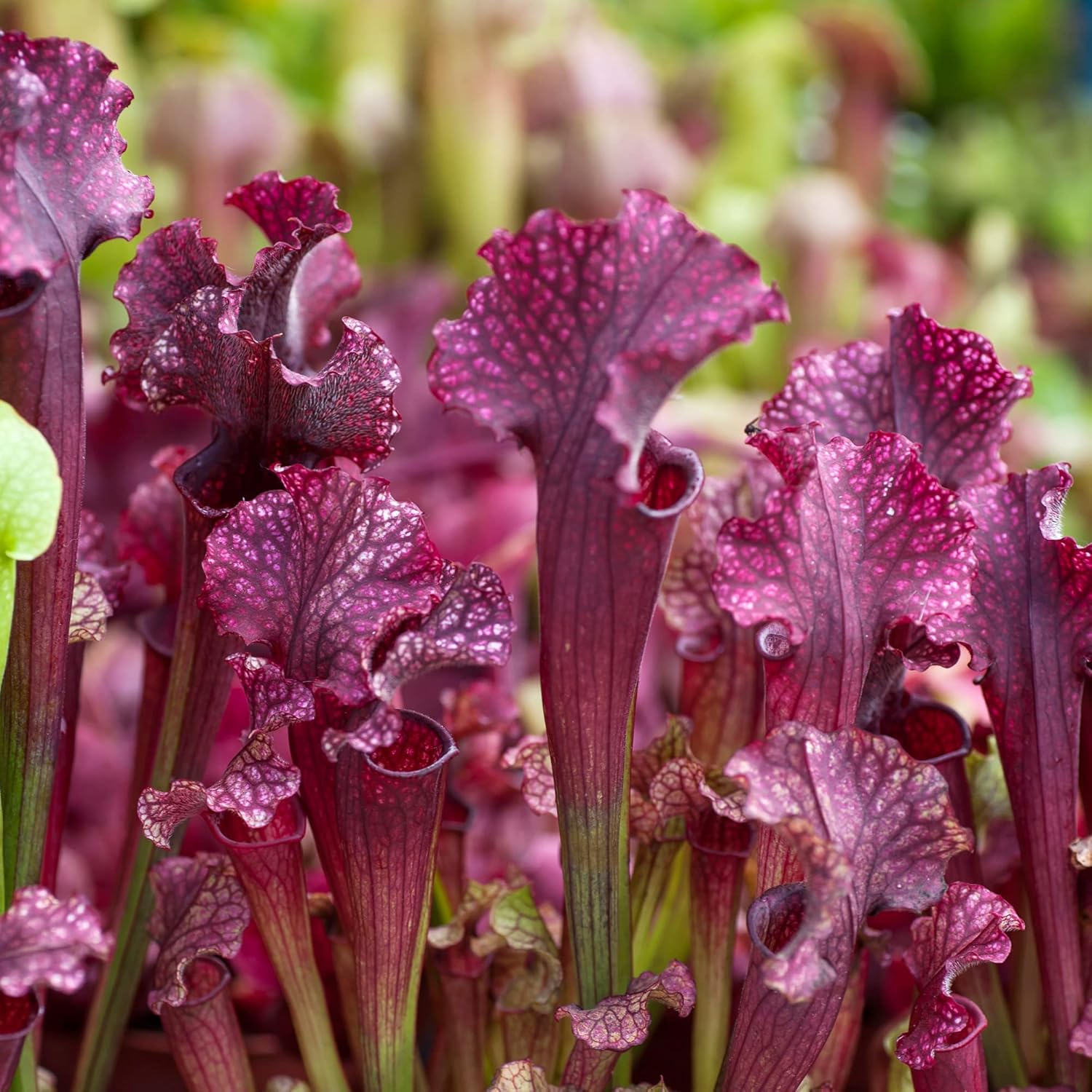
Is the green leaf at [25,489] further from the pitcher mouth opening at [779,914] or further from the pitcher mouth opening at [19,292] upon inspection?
the pitcher mouth opening at [779,914]

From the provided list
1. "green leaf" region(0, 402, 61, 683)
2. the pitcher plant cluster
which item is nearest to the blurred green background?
the pitcher plant cluster

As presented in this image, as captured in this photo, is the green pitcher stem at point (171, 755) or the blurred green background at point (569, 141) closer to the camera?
the green pitcher stem at point (171, 755)

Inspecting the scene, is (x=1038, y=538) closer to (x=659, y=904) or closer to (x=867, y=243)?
(x=659, y=904)

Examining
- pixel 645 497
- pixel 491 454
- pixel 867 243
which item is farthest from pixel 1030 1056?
pixel 867 243

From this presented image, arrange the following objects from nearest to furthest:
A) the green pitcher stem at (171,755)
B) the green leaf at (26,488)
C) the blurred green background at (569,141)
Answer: the green leaf at (26,488)
the green pitcher stem at (171,755)
the blurred green background at (569,141)

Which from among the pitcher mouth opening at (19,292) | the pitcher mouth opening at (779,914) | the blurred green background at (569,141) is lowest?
the pitcher mouth opening at (779,914)

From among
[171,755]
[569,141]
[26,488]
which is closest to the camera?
[26,488]

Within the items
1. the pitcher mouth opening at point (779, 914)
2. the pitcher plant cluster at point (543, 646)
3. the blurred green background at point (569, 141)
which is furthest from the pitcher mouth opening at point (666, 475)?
the blurred green background at point (569, 141)

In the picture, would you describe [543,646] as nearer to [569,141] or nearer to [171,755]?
[171,755]

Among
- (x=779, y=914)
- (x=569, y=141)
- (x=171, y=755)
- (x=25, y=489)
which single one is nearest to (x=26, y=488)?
(x=25, y=489)
